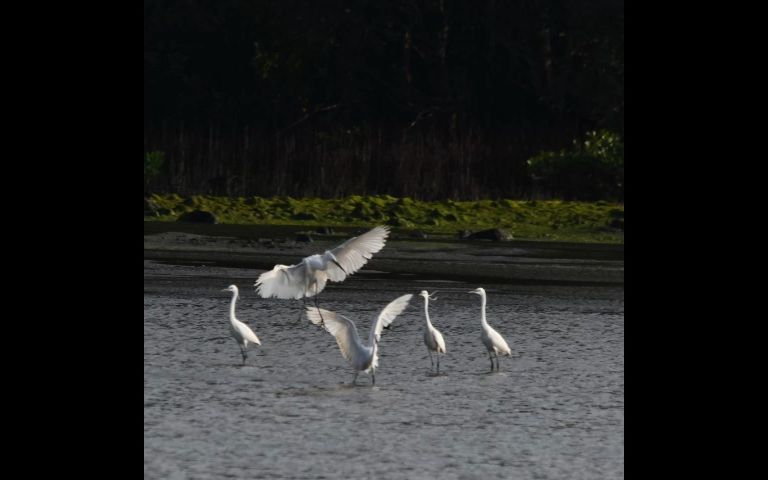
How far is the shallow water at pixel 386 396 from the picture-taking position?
9305 millimetres

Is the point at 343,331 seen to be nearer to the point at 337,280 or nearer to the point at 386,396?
the point at 386,396

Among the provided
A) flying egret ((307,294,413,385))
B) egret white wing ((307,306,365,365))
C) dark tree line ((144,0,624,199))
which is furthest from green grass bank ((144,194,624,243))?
egret white wing ((307,306,365,365))

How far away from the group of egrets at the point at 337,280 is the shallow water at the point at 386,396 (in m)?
0.21

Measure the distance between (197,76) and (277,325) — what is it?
24.8 metres

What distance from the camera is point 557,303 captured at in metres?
17.1

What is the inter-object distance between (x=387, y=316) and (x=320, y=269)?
1.19 meters

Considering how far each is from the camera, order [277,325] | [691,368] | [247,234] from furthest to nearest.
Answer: [247,234] < [277,325] < [691,368]

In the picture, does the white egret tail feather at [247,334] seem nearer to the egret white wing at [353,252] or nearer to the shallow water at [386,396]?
the shallow water at [386,396]

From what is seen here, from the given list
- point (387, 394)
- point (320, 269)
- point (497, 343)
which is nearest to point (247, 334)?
point (320, 269)

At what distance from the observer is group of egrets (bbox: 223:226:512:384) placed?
1201 centimetres

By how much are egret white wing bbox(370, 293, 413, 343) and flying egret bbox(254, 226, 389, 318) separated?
0.90 metres

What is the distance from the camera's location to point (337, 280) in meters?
13.2

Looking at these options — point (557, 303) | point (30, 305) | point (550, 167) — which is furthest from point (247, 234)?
point (30, 305)

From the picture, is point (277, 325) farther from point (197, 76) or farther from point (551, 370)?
point (197, 76)
